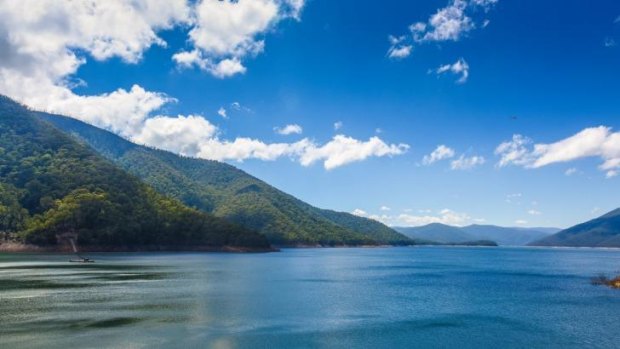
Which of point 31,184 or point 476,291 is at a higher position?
point 31,184

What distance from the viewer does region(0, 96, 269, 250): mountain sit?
490 feet

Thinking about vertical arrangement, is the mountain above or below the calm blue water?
above

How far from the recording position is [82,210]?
153875mm

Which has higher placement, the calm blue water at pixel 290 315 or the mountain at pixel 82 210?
the mountain at pixel 82 210

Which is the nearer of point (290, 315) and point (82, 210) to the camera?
point (290, 315)

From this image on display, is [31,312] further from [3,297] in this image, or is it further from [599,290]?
[599,290]

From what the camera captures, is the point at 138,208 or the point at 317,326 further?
the point at 138,208

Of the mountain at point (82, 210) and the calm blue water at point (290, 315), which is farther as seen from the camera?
the mountain at point (82, 210)

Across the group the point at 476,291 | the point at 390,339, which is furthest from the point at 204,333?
the point at 476,291

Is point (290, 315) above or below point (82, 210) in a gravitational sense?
below

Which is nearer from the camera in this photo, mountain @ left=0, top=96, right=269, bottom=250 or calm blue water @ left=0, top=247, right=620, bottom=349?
calm blue water @ left=0, top=247, right=620, bottom=349

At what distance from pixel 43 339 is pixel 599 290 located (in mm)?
70372

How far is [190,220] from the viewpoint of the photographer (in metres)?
197

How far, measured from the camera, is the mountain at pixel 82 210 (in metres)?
149
